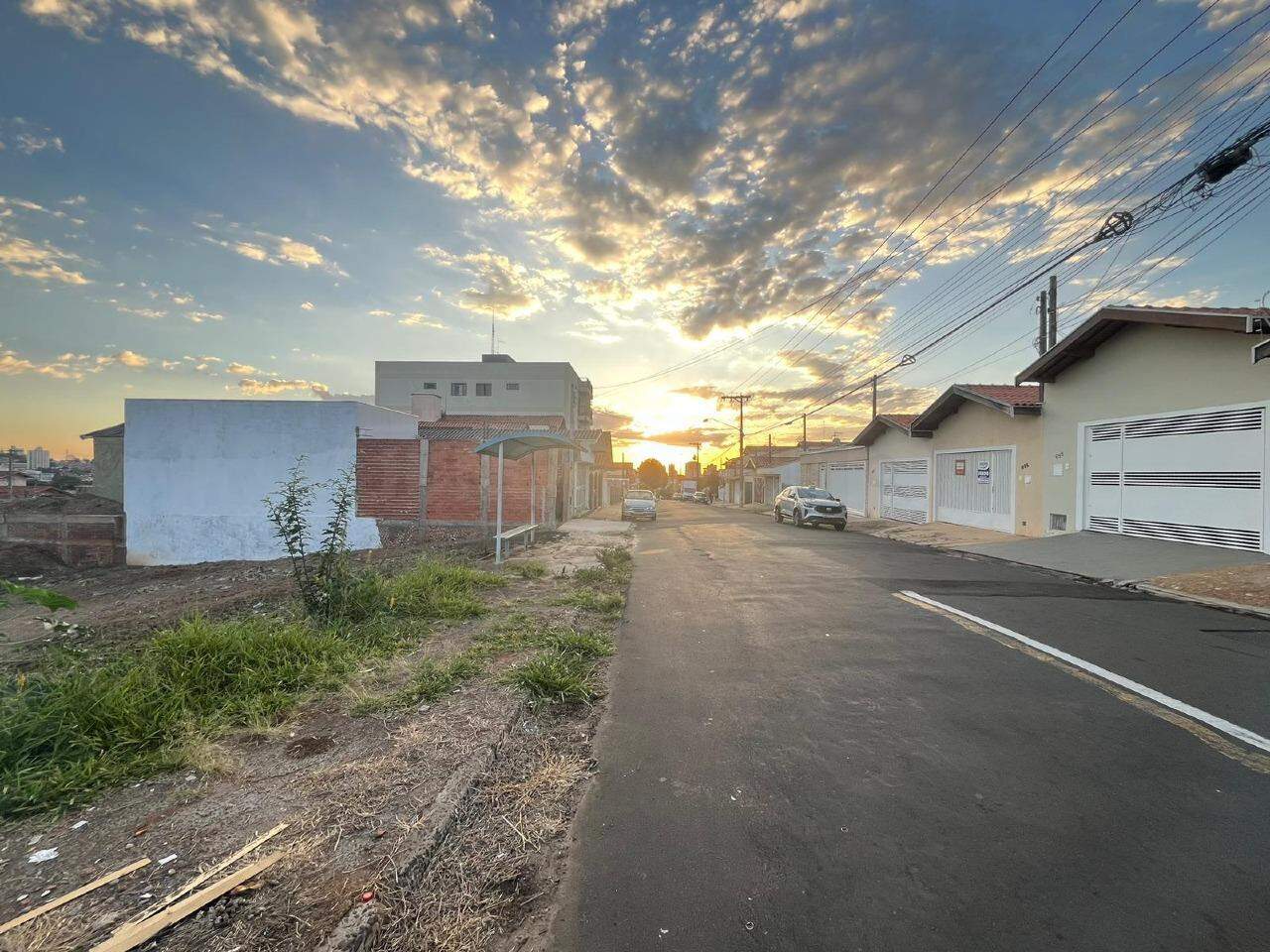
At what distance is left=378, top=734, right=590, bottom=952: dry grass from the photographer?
2080 mm

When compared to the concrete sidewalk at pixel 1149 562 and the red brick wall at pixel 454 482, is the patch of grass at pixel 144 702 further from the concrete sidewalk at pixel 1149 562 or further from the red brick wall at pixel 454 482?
the red brick wall at pixel 454 482

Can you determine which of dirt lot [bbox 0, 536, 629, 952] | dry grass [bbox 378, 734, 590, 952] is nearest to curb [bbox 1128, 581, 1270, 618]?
dirt lot [bbox 0, 536, 629, 952]

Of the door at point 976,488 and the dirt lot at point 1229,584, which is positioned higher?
the door at point 976,488

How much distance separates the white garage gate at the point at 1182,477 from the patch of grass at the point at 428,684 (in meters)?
14.4

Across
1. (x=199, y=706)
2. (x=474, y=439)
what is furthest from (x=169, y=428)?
(x=199, y=706)

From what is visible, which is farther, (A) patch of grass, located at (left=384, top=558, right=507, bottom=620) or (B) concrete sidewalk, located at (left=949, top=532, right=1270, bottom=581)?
(B) concrete sidewalk, located at (left=949, top=532, right=1270, bottom=581)

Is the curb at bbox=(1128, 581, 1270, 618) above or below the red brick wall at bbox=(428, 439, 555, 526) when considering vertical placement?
below

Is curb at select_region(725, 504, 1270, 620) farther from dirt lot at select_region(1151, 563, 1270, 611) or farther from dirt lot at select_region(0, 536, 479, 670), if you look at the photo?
dirt lot at select_region(0, 536, 479, 670)

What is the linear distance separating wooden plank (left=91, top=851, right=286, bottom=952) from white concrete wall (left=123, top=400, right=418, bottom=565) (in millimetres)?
16053

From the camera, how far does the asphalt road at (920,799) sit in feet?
7.06

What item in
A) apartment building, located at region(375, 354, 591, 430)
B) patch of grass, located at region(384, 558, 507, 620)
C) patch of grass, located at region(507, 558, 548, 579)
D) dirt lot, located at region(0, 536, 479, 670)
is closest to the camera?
dirt lot, located at region(0, 536, 479, 670)

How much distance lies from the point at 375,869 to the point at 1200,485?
16.0m

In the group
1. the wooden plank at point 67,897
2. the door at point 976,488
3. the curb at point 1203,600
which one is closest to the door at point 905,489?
the door at point 976,488

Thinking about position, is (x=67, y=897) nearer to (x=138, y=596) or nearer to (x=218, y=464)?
(x=138, y=596)
